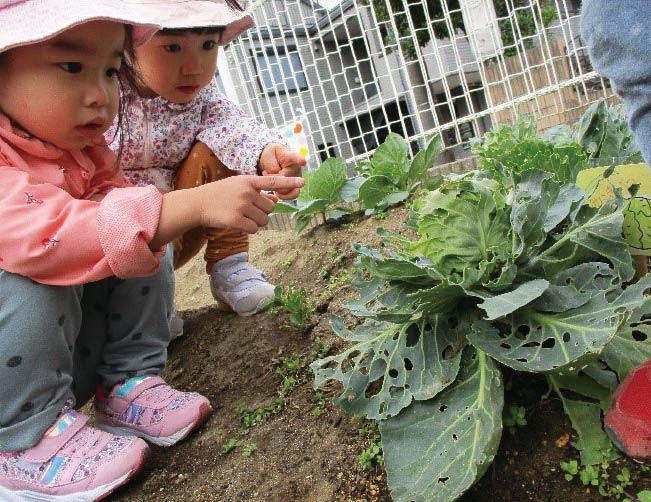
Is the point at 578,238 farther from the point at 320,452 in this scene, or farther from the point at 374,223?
the point at 374,223

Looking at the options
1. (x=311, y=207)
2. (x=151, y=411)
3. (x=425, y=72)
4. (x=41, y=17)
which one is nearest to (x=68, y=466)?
(x=151, y=411)

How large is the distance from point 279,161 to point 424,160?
743 millimetres

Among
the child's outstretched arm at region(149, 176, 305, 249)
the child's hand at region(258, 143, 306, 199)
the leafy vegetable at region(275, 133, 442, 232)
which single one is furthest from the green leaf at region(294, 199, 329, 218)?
the child's outstretched arm at region(149, 176, 305, 249)

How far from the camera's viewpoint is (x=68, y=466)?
1.07 metres

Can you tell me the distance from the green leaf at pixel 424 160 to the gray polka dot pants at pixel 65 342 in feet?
3.60

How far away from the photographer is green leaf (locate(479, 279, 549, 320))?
847 mm

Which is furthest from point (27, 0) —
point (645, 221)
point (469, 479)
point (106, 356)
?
point (645, 221)

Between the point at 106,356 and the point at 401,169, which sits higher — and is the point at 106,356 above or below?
below

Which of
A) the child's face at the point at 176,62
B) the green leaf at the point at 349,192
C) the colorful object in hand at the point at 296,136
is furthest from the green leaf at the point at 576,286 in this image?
the colorful object in hand at the point at 296,136

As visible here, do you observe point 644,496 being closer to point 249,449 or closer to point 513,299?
point 513,299

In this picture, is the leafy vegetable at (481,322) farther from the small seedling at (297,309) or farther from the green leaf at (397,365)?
the small seedling at (297,309)

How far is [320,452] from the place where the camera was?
1.05m

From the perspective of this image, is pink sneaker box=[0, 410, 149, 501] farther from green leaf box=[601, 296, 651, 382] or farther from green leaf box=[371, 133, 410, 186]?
green leaf box=[371, 133, 410, 186]

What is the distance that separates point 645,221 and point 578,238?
5.1 inches
